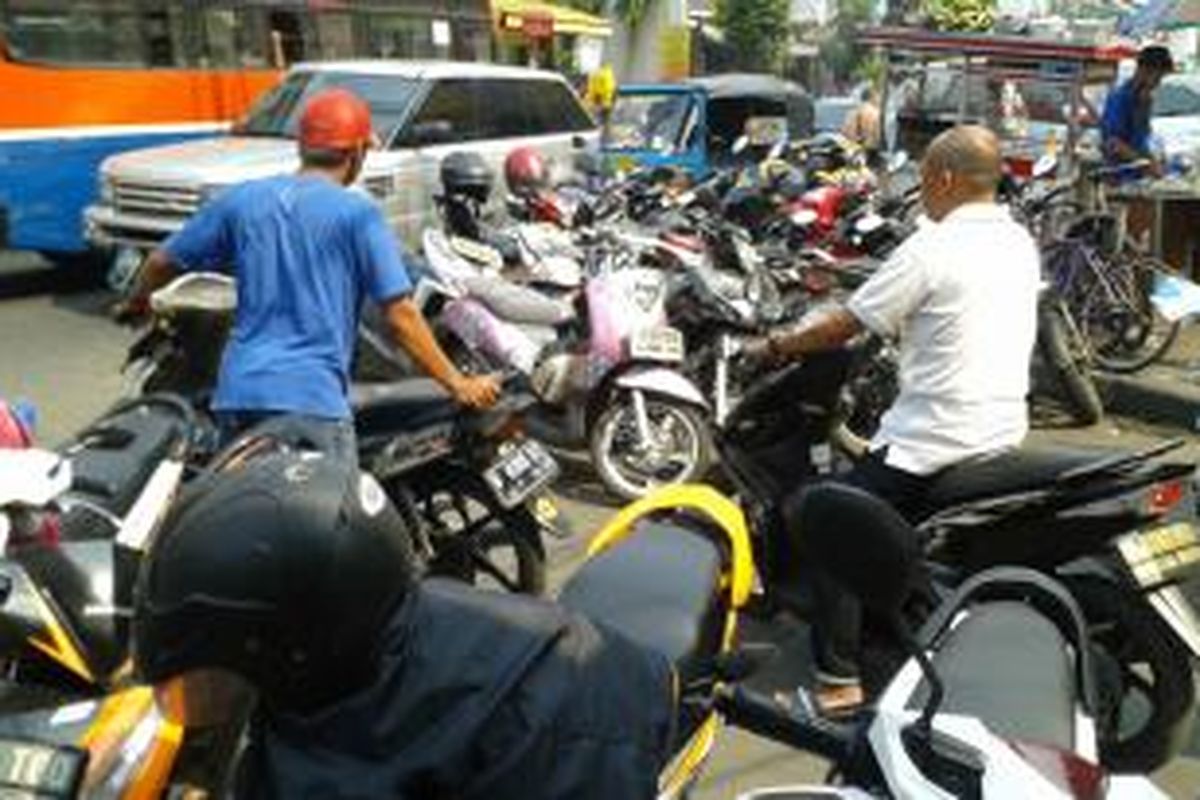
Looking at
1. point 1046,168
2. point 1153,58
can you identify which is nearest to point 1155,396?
point 1153,58

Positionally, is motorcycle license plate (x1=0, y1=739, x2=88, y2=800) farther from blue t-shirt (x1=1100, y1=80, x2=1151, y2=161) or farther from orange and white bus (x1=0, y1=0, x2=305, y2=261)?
orange and white bus (x1=0, y1=0, x2=305, y2=261)

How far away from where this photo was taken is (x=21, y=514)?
3561mm

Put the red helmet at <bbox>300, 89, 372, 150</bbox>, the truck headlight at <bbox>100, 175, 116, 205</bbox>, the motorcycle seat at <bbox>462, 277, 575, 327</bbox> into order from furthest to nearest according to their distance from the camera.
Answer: the truck headlight at <bbox>100, 175, 116, 205</bbox> < the motorcycle seat at <bbox>462, 277, 575, 327</bbox> < the red helmet at <bbox>300, 89, 372, 150</bbox>

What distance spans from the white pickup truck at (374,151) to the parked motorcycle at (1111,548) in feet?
21.9

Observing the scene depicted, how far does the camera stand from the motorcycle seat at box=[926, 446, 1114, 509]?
4.11m

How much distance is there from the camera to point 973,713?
83.3 inches

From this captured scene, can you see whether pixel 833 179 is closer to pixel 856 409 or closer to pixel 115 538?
pixel 856 409

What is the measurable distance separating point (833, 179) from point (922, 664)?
11.8m

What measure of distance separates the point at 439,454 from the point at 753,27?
43024 millimetres

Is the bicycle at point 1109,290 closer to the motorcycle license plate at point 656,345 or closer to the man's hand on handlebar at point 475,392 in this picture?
the motorcycle license plate at point 656,345

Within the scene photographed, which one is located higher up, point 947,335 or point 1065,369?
point 947,335

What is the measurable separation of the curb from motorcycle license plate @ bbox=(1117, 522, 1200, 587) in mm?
4679

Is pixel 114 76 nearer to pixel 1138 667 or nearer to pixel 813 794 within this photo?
pixel 1138 667

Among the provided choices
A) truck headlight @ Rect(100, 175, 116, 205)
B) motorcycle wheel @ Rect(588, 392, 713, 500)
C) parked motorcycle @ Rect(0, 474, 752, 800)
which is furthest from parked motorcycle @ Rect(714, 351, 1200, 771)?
truck headlight @ Rect(100, 175, 116, 205)
